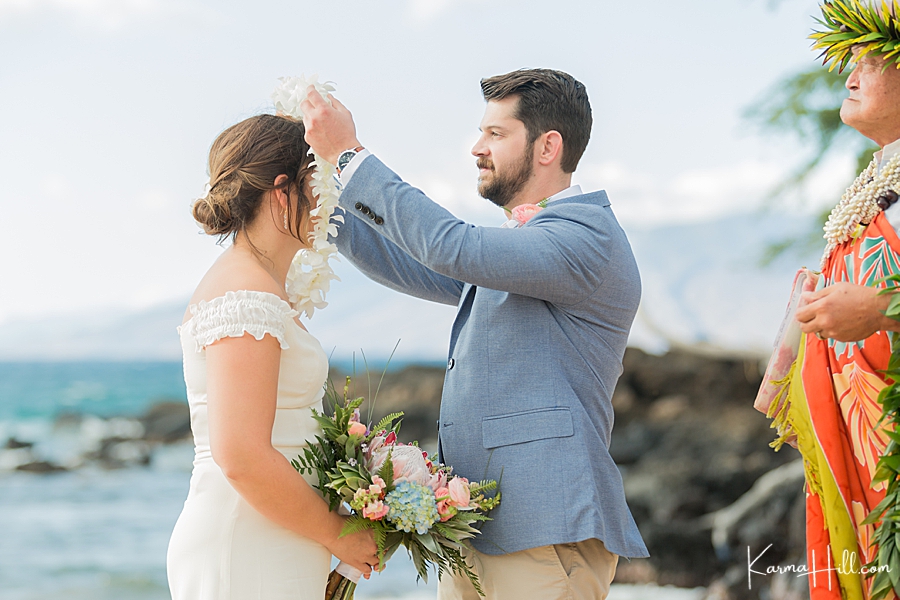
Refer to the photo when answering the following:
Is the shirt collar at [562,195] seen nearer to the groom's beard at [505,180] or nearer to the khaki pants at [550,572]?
the groom's beard at [505,180]

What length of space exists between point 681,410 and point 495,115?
9.94 meters

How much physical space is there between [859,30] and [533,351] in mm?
1182

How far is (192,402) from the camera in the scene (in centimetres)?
204

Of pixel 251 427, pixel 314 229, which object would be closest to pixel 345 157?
pixel 314 229

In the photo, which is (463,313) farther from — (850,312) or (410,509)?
(850,312)

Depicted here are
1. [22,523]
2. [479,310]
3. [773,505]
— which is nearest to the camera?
[479,310]

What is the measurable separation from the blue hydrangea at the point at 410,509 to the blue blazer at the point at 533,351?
0.30 m

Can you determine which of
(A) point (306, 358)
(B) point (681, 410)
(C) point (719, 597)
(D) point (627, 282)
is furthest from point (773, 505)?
(A) point (306, 358)

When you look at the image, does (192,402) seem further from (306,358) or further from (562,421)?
(562,421)

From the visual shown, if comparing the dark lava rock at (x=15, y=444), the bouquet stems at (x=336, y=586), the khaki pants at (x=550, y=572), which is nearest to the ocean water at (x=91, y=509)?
the dark lava rock at (x=15, y=444)

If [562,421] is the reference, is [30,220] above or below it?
above

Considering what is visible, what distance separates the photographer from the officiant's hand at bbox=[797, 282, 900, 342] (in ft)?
6.11

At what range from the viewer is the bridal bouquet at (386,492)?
6.64ft

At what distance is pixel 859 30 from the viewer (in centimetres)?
212
